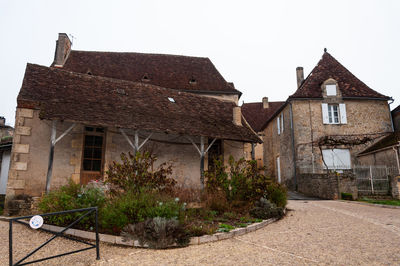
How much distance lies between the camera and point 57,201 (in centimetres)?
548

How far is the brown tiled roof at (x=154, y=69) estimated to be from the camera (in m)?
15.9

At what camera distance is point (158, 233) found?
14.8 ft

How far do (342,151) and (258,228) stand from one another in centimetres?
1161

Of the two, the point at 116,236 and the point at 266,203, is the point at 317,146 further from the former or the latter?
the point at 116,236

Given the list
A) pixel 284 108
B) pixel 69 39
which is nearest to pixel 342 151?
pixel 284 108

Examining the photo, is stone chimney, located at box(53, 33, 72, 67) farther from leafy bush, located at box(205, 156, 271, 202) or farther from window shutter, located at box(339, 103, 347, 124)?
window shutter, located at box(339, 103, 347, 124)

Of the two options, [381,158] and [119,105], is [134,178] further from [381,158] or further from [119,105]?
[381,158]

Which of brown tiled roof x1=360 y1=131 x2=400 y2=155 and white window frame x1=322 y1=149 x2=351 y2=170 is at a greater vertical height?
brown tiled roof x1=360 y1=131 x2=400 y2=155

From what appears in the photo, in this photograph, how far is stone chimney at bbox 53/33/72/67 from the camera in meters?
16.0

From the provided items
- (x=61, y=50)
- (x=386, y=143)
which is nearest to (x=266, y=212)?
Answer: (x=386, y=143)

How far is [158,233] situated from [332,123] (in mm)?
14257

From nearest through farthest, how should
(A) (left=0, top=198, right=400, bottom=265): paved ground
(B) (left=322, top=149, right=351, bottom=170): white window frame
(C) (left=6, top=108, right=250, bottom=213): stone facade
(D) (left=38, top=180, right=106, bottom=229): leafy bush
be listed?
(A) (left=0, top=198, right=400, bottom=265): paved ground
(D) (left=38, top=180, right=106, bottom=229): leafy bush
(C) (left=6, top=108, right=250, bottom=213): stone facade
(B) (left=322, top=149, right=351, bottom=170): white window frame

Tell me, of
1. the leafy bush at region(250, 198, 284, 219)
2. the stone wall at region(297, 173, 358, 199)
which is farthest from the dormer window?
the leafy bush at region(250, 198, 284, 219)

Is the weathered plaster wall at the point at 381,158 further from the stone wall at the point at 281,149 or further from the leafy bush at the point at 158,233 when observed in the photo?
the leafy bush at the point at 158,233
